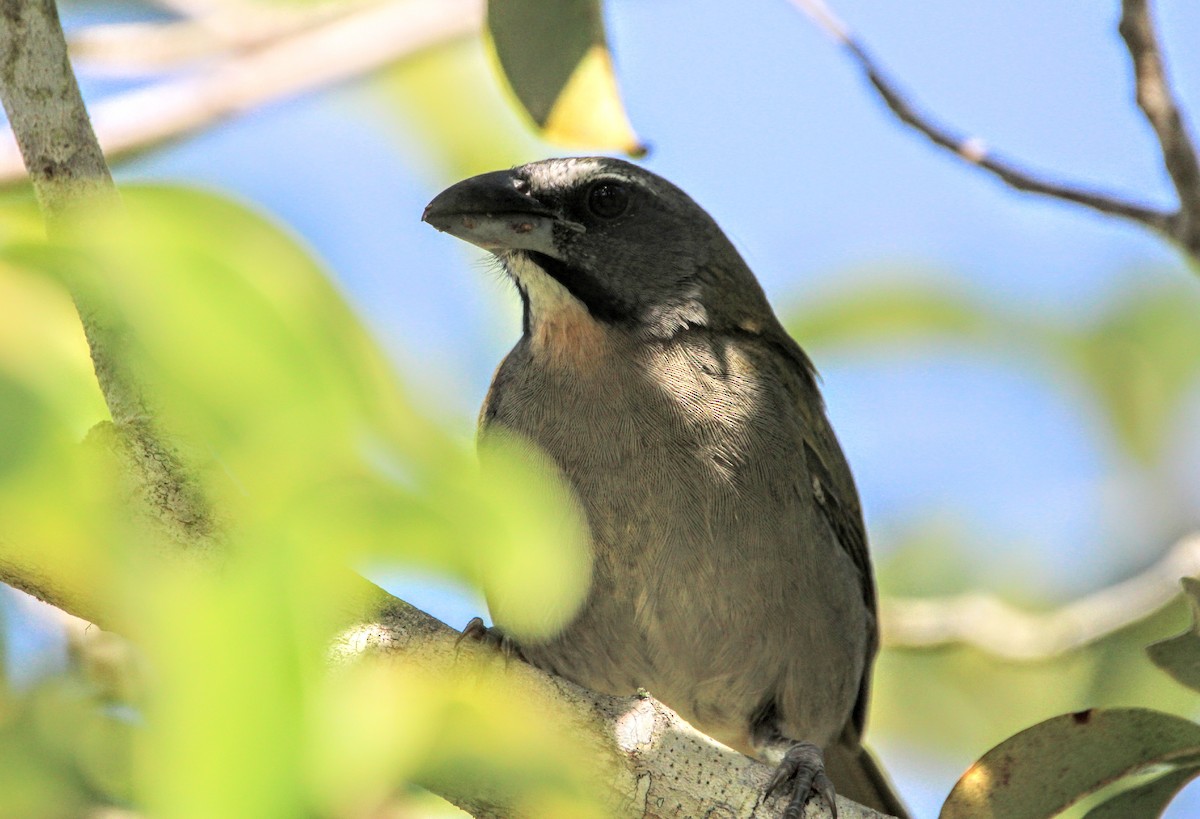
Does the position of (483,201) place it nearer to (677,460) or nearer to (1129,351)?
(677,460)

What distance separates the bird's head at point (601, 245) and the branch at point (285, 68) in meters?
1.63

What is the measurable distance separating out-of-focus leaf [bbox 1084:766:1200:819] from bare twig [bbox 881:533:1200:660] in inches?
70.4

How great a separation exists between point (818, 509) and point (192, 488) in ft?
10.3

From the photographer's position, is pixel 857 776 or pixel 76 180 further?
pixel 857 776

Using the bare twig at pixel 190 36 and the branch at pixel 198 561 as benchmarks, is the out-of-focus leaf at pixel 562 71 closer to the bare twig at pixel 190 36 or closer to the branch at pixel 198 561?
the branch at pixel 198 561

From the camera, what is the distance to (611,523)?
4391 mm

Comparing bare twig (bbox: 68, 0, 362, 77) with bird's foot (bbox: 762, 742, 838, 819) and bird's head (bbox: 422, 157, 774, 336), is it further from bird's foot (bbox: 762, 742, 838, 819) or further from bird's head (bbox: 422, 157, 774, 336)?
bird's foot (bbox: 762, 742, 838, 819)

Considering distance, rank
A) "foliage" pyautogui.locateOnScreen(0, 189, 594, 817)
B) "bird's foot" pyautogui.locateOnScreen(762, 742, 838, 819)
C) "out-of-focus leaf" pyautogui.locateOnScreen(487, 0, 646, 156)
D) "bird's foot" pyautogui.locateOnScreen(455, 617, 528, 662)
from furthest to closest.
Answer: "bird's foot" pyautogui.locateOnScreen(455, 617, 528, 662), "out-of-focus leaf" pyautogui.locateOnScreen(487, 0, 646, 156), "bird's foot" pyautogui.locateOnScreen(762, 742, 838, 819), "foliage" pyautogui.locateOnScreen(0, 189, 594, 817)

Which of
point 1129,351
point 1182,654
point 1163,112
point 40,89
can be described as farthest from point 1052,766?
point 1129,351

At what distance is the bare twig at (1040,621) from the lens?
16.4ft

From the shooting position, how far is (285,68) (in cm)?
639

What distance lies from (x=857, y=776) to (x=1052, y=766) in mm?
2254

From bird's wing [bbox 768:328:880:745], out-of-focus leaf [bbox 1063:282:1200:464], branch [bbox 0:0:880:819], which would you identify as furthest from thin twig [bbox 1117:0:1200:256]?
out-of-focus leaf [bbox 1063:282:1200:464]

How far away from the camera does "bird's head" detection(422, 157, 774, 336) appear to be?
462cm
